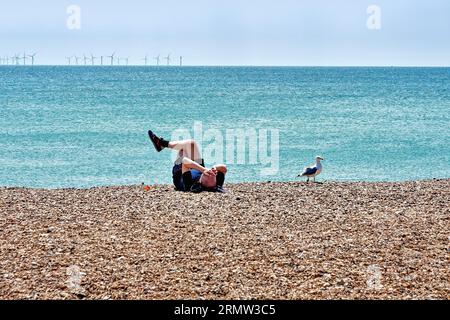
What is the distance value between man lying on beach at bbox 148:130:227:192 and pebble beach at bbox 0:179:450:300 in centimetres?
39

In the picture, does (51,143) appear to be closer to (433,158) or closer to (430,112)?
(433,158)

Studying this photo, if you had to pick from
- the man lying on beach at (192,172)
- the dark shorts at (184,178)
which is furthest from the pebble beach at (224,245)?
the man lying on beach at (192,172)

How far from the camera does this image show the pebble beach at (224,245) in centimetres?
883

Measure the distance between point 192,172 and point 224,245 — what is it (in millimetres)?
5047

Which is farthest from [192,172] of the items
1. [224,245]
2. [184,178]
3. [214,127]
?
[214,127]

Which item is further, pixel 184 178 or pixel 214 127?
pixel 214 127

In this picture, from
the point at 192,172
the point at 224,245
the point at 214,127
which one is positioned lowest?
the point at 214,127

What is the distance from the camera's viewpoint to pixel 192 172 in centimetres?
1555

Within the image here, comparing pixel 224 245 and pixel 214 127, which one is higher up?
pixel 224 245

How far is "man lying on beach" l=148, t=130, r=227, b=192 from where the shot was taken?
1547cm

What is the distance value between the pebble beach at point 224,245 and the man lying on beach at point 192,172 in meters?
0.39

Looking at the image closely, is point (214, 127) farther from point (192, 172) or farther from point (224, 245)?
point (224, 245)
